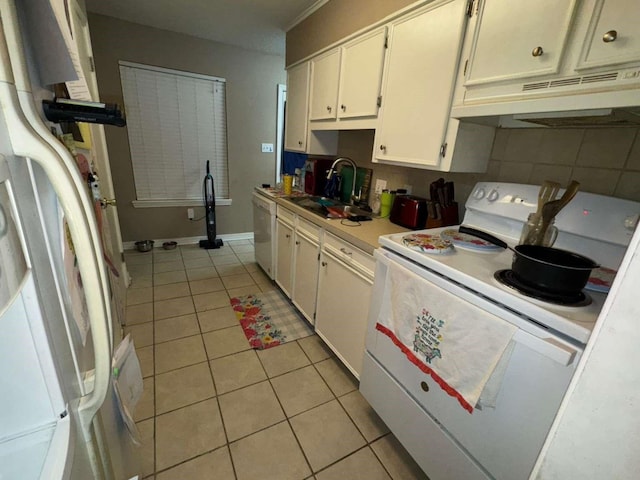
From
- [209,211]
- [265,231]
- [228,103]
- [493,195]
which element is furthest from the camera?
[209,211]

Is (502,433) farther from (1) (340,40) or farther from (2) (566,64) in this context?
(1) (340,40)

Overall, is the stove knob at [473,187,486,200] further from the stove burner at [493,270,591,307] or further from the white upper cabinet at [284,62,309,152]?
the white upper cabinet at [284,62,309,152]

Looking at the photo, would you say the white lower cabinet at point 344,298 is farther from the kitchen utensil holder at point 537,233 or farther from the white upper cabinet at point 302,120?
the white upper cabinet at point 302,120

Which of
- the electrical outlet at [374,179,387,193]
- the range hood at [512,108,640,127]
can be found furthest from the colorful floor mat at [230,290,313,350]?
the range hood at [512,108,640,127]

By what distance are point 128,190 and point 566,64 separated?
3.89 m

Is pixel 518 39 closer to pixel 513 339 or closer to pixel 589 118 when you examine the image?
pixel 589 118

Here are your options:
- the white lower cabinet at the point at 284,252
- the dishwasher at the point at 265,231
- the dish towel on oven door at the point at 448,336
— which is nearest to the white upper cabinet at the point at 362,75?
the white lower cabinet at the point at 284,252

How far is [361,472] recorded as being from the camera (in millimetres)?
1262

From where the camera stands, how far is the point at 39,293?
43 centimetres

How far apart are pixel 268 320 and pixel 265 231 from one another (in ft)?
2.99

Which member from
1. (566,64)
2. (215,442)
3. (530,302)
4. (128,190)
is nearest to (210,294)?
(215,442)

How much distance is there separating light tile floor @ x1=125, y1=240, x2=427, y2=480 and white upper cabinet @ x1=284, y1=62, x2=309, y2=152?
1.70 m

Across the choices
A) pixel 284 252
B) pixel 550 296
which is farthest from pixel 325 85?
pixel 550 296

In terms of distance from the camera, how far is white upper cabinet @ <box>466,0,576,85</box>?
0.94 metres
